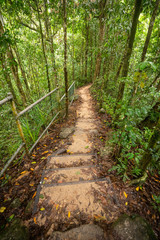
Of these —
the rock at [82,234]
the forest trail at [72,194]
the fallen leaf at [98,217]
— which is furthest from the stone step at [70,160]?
the rock at [82,234]

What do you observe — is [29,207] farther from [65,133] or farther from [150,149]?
[65,133]

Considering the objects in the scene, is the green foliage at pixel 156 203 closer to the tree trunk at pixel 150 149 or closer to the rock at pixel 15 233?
the tree trunk at pixel 150 149

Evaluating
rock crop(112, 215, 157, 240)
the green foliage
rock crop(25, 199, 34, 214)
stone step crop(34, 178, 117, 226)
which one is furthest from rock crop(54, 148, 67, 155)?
the green foliage

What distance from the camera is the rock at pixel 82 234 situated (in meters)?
1.25

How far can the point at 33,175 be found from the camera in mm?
2096

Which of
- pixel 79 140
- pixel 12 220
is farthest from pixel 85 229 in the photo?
pixel 79 140

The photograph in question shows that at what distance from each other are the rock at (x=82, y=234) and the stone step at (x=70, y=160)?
3.52 ft

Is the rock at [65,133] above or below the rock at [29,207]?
below

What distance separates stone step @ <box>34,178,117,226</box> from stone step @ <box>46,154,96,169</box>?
513mm

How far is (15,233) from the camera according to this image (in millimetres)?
1263

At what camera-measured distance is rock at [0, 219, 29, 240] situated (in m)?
1.23

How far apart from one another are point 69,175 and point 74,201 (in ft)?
1.54

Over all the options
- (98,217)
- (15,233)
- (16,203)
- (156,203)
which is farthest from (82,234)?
(156,203)

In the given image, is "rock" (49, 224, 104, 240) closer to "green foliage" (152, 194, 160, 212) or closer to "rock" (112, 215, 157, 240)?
"rock" (112, 215, 157, 240)
